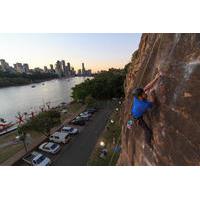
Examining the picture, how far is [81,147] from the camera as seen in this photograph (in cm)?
1827

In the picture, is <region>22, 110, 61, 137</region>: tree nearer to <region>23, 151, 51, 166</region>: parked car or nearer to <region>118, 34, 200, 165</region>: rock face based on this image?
<region>23, 151, 51, 166</region>: parked car

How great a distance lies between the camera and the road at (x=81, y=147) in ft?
51.6

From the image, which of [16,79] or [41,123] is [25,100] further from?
[16,79]

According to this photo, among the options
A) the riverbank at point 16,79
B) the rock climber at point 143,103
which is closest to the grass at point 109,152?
the rock climber at point 143,103

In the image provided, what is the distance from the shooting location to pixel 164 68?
14.8ft

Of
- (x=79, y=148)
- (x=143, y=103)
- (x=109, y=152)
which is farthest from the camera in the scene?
(x=79, y=148)

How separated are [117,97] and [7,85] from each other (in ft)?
313

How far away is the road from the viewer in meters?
15.7

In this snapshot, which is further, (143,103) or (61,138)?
(61,138)

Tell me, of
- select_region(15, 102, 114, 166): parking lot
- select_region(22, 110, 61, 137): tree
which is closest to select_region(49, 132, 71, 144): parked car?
select_region(15, 102, 114, 166): parking lot

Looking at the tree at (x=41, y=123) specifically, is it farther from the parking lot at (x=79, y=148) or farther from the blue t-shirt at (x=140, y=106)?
the blue t-shirt at (x=140, y=106)

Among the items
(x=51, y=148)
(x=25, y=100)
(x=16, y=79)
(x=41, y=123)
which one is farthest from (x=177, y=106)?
(x=16, y=79)

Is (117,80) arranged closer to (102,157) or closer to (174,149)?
(102,157)

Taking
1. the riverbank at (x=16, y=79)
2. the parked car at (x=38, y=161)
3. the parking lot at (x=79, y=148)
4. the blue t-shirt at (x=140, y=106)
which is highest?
the blue t-shirt at (x=140, y=106)
